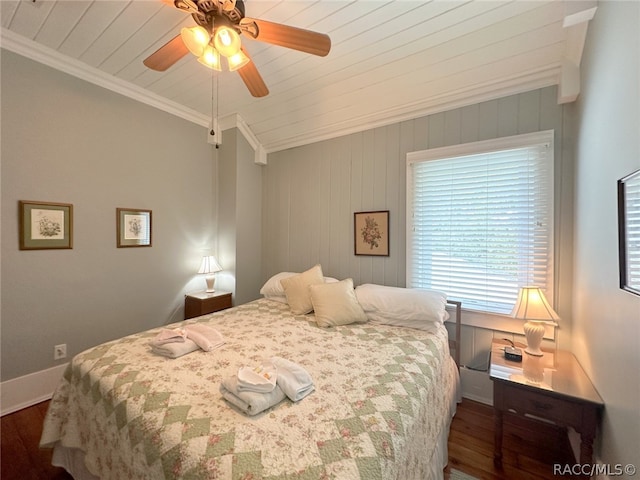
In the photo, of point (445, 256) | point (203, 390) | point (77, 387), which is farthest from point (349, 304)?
point (77, 387)

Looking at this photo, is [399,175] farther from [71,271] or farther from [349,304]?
[71,271]

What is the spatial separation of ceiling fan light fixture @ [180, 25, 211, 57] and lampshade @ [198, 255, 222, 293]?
7.19 feet

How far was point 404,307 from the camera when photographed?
2000 millimetres

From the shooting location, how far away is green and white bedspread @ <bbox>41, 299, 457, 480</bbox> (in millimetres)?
806

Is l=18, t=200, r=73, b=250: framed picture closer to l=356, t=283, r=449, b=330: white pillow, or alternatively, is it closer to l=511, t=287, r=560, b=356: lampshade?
l=356, t=283, r=449, b=330: white pillow

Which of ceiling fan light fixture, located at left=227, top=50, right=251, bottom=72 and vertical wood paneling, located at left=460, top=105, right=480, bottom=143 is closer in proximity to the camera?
ceiling fan light fixture, located at left=227, top=50, right=251, bottom=72

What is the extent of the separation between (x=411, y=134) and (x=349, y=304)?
171 cm

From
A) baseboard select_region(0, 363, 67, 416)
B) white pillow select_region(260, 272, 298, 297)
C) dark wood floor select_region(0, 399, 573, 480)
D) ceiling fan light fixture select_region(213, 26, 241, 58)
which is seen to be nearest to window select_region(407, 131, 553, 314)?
dark wood floor select_region(0, 399, 573, 480)

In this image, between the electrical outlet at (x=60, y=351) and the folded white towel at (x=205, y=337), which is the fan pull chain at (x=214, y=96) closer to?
the folded white towel at (x=205, y=337)

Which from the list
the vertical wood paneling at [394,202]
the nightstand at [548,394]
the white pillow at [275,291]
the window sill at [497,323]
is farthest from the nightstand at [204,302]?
the nightstand at [548,394]

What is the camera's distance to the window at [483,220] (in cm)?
191

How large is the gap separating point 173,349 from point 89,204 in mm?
1872

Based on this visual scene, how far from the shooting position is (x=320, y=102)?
104 inches

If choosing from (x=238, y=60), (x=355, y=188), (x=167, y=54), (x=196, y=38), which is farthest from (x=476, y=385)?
(x=167, y=54)
